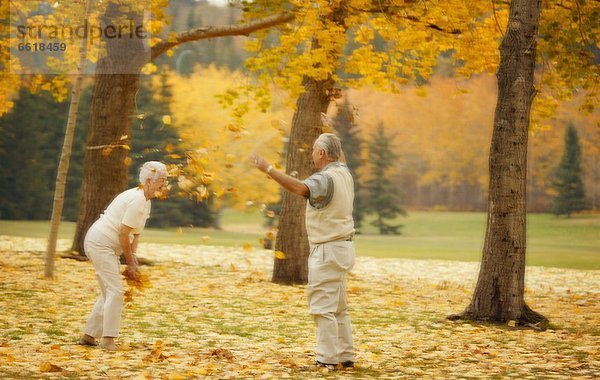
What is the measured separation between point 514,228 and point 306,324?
2.92 m

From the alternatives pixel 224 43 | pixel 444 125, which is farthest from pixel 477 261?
pixel 224 43

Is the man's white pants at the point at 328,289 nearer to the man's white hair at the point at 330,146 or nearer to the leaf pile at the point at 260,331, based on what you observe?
the leaf pile at the point at 260,331

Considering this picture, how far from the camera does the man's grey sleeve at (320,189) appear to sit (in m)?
7.28

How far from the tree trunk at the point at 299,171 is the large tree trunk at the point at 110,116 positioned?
4.00m

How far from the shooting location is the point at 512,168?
1113cm

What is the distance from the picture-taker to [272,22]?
16.8 m

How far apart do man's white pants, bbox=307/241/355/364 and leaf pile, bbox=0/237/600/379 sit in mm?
247

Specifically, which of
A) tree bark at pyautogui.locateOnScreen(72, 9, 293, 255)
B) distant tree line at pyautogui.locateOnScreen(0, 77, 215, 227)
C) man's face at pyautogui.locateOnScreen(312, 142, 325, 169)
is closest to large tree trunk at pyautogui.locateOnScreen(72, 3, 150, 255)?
tree bark at pyautogui.locateOnScreen(72, 9, 293, 255)

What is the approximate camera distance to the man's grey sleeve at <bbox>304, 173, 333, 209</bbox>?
728 centimetres

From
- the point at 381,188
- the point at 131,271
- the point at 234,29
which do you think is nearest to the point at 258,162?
the point at 131,271

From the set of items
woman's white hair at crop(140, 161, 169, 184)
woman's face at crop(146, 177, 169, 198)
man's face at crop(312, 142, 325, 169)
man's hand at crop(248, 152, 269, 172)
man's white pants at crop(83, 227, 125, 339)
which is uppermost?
man's face at crop(312, 142, 325, 169)

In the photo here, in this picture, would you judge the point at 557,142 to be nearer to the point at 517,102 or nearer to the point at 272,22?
the point at 272,22

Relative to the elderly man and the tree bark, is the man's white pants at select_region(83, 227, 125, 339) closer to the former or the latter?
the elderly man

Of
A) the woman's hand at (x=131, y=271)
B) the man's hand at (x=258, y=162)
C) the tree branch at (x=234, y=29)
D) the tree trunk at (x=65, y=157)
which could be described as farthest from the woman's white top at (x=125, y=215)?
the tree branch at (x=234, y=29)
